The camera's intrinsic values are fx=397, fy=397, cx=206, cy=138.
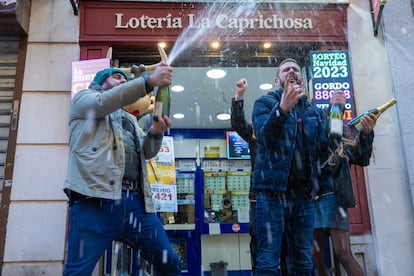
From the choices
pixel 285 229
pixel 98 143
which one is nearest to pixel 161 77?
pixel 98 143

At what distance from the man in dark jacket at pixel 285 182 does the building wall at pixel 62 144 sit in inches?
101

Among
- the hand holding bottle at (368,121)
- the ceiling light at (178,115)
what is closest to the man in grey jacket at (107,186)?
the hand holding bottle at (368,121)

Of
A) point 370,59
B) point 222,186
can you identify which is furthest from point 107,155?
point 222,186

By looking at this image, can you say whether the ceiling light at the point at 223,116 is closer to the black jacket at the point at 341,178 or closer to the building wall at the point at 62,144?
the building wall at the point at 62,144

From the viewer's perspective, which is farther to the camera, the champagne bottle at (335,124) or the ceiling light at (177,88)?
the ceiling light at (177,88)

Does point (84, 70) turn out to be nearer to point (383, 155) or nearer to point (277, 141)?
point (277, 141)

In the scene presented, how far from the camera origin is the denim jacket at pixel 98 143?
238cm

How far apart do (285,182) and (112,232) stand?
1150 mm

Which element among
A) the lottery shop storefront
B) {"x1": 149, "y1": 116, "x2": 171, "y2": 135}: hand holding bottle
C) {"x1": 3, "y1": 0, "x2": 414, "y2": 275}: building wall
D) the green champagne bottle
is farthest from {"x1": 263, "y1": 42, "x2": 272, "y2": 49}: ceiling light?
{"x1": 149, "y1": 116, "x2": 171, "y2": 135}: hand holding bottle

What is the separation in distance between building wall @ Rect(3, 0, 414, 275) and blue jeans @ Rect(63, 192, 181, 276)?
2.63m

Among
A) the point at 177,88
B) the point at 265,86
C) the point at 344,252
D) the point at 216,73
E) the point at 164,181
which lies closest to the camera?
the point at 344,252

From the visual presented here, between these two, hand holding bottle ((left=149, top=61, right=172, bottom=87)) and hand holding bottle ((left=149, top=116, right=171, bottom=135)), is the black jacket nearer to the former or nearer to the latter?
hand holding bottle ((left=149, top=116, right=171, bottom=135))

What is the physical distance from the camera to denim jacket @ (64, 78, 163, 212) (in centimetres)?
238

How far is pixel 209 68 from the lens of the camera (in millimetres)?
6461
